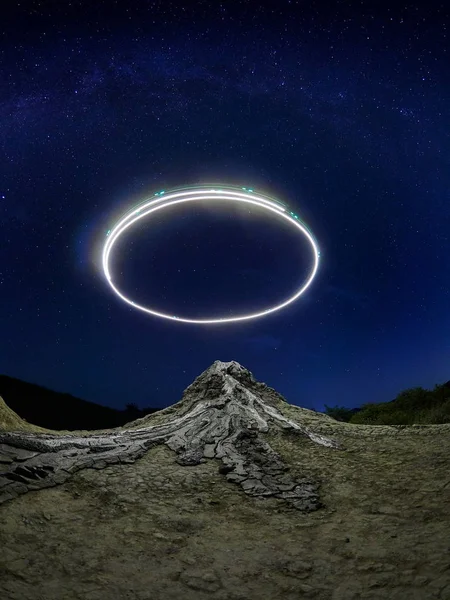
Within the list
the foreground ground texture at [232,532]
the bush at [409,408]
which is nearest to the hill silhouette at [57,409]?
the bush at [409,408]

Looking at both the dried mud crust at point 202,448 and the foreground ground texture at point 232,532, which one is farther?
the dried mud crust at point 202,448

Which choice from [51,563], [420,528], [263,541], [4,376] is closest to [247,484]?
[263,541]

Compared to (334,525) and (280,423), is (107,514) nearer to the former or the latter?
(334,525)

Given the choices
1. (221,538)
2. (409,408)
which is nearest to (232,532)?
(221,538)

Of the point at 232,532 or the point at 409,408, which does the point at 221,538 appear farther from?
the point at 409,408

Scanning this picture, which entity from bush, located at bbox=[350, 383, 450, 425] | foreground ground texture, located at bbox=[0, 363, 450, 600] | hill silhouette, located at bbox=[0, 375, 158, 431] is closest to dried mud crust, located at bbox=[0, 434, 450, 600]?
foreground ground texture, located at bbox=[0, 363, 450, 600]

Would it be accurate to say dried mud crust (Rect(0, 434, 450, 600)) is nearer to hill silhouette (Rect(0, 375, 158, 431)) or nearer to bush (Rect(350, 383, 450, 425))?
bush (Rect(350, 383, 450, 425))

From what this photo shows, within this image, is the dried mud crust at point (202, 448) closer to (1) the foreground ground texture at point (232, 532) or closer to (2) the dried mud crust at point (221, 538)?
(1) the foreground ground texture at point (232, 532)
